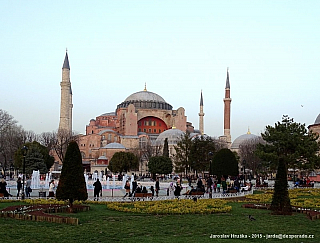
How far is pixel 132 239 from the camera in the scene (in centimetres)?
684

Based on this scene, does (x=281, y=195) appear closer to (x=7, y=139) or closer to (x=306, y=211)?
(x=306, y=211)

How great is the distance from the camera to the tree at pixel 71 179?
33.7 feet

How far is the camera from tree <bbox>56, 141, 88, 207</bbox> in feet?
33.7

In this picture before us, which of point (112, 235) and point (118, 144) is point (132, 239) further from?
point (118, 144)

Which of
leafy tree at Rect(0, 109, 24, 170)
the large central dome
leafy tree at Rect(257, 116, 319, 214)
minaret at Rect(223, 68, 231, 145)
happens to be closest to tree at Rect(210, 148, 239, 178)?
leafy tree at Rect(257, 116, 319, 214)

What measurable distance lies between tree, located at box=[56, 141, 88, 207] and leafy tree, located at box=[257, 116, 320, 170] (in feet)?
49.3

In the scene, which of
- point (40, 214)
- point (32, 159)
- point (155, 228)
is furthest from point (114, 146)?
point (155, 228)

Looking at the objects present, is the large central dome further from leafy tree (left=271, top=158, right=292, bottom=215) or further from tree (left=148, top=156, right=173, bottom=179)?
leafy tree (left=271, top=158, right=292, bottom=215)

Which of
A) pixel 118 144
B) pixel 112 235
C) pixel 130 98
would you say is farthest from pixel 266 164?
pixel 130 98

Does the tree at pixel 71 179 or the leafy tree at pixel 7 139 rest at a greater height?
the leafy tree at pixel 7 139

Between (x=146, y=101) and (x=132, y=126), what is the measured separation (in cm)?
793

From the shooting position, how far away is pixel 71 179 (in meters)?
10.4

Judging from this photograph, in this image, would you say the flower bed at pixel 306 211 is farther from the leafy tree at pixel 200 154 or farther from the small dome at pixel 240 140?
the small dome at pixel 240 140

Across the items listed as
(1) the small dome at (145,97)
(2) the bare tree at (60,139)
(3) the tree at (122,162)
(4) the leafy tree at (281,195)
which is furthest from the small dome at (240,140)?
(4) the leafy tree at (281,195)
